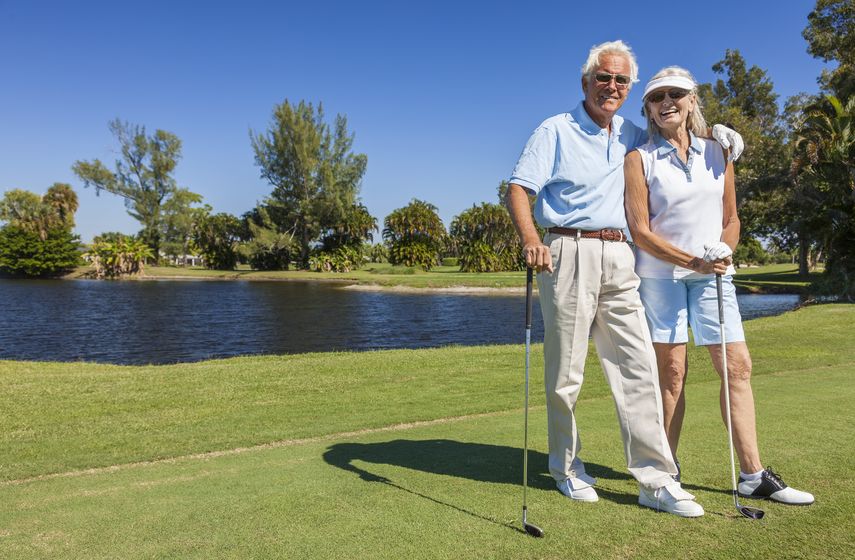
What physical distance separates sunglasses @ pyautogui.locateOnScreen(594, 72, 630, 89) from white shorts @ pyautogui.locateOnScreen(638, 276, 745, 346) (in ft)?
3.75

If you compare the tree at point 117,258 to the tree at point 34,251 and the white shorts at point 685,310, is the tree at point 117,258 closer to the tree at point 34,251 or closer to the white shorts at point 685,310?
the tree at point 34,251

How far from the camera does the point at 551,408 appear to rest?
3779mm

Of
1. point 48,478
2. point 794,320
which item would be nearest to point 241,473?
point 48,478

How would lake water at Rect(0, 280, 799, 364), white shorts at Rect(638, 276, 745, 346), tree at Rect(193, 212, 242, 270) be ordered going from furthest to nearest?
tree at Rect(193, 212, 242, 270)
lake water at Rect(0, 280, 799, 364)
white shorts at Rect(638, 276, 745, 346)

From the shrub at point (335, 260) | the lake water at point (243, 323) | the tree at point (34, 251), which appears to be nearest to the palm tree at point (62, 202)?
the tree at point (34, 251)

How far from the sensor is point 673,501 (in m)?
3.28

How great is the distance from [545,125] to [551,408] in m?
1.67

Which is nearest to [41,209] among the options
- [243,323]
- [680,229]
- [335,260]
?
[335,260]

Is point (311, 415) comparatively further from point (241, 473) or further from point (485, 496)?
point (485, 496)

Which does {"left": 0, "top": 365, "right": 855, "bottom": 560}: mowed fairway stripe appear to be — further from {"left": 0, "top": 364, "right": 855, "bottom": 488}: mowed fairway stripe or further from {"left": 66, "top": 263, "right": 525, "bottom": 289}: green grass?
{"left": 66, "top": 263, "right": 525, "bottom": 289}: green grass

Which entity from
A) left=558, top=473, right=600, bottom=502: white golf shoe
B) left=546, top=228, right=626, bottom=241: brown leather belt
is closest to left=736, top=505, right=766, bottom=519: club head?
left=558, top=473, right=600, bottom=502: white golf shoe

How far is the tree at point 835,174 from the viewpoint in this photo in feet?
79.2

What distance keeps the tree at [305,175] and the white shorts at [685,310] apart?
76.1 metres

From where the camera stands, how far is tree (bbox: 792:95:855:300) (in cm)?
2414
